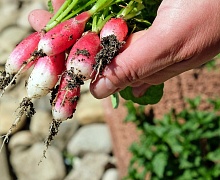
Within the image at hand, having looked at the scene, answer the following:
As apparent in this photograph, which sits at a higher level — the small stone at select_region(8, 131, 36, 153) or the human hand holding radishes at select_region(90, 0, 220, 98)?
the human hand holding radishes at select_region(90, 0, 220, 98)

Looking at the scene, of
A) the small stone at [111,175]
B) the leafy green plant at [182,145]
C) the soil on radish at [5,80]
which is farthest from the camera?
the small stone at [111,175]

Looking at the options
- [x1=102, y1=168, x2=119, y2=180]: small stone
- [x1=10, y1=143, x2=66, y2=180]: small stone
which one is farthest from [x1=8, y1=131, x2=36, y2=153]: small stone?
[x1=102, y1=168, x2=119, y2=180]: small stone

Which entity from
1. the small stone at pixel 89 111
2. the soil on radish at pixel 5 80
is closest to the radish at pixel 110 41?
the soil on radish at pixel 5 80

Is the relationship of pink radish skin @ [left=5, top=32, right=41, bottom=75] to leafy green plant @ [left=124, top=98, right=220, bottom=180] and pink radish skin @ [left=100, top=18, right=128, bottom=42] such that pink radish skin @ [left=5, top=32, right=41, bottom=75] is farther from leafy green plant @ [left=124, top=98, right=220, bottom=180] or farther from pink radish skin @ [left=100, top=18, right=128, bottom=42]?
leafy green plant @ [left=124, top=98, right=220, bottom=180]

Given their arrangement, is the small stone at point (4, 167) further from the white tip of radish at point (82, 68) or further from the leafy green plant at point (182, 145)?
the white tip of radish at point (82, 68)

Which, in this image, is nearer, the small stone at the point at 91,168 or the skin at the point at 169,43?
the skin at the point at 169,43

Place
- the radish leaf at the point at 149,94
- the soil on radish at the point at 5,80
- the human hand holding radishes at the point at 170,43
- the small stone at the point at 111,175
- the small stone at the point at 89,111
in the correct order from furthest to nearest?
the small stone at the point at 89,111 < the small stone at the point at 111,175 < the radish leaf at the point at 149,94 < the soil on radish at the point at 5,80 < the human hand holding radishes at the point at 170,43
